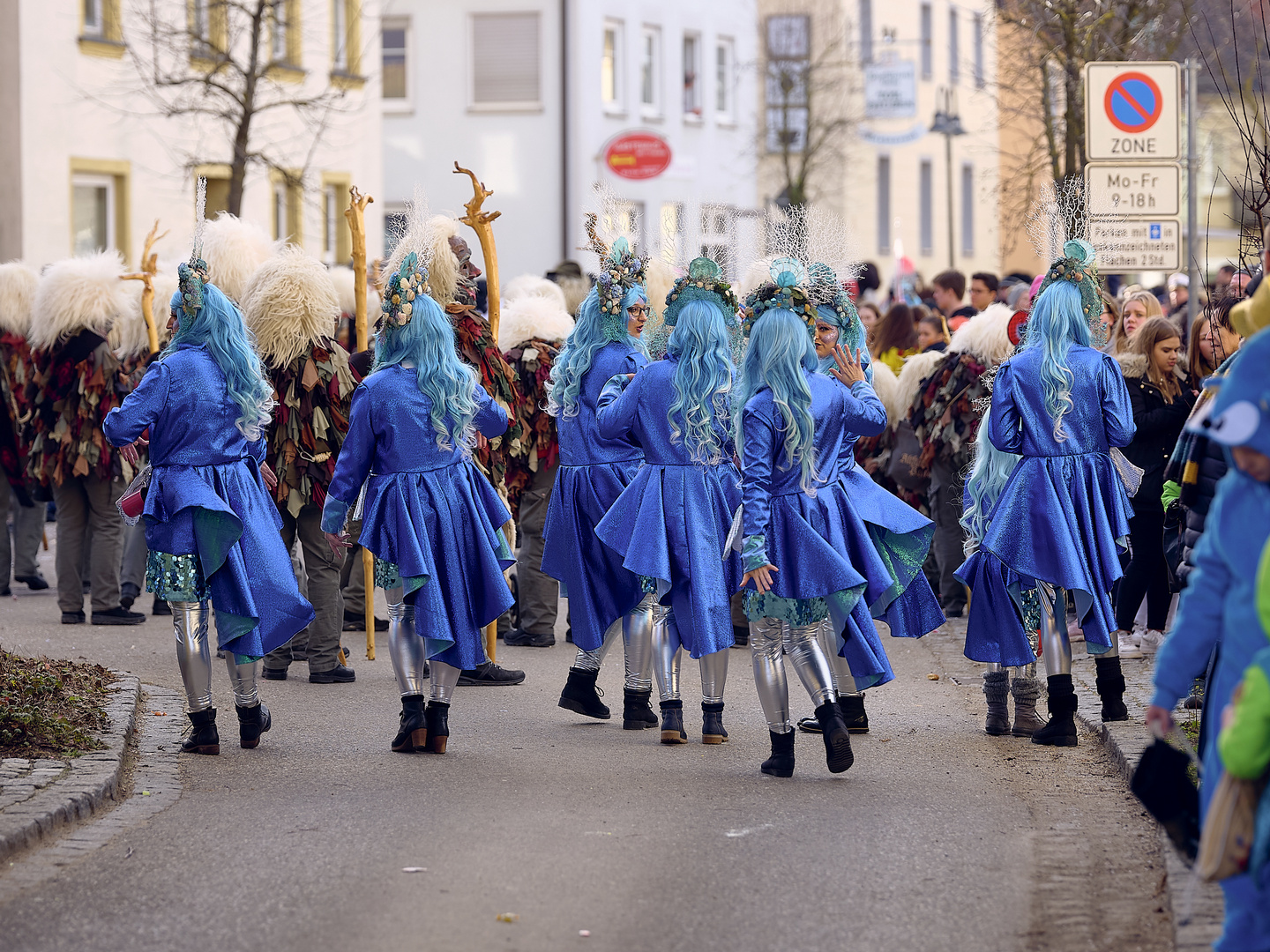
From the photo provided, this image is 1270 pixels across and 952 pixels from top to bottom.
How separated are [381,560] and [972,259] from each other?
144ft

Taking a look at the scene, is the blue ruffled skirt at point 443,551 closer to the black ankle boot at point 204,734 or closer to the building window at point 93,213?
the black ankle boot at point 204,734

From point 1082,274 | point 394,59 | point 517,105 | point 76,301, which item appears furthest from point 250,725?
point 394,59

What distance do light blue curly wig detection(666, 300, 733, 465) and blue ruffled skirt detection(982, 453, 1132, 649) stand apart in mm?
1309

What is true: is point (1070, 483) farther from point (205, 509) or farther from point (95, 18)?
point (95, 18)

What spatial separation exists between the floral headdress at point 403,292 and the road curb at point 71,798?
2080 mm

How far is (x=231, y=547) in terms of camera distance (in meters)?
7.79

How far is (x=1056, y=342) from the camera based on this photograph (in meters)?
8.04

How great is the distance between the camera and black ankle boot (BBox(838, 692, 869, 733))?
825cm

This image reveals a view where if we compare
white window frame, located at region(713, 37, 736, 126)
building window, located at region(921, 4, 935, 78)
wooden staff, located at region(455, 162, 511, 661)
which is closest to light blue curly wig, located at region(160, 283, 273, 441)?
wooden staff, located at region(455, 162, 511, 661)

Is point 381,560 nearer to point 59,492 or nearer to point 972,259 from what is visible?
point 59,492

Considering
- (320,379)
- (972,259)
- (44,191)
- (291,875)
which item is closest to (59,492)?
(320,379)

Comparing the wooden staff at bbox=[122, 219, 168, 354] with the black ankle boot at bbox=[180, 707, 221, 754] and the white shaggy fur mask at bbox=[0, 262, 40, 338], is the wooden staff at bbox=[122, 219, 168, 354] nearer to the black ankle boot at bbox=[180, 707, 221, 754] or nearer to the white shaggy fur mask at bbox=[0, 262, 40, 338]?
the white shaggy fur mask at bbox=[0, 262, 40, 338]

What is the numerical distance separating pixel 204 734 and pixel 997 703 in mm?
3482

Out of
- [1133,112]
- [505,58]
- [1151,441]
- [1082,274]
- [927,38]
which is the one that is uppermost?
[927,38]
